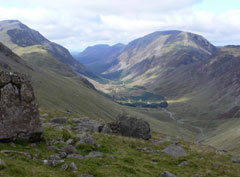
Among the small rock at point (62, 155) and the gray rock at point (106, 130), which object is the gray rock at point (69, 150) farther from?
the gray rock at point (106, 130)

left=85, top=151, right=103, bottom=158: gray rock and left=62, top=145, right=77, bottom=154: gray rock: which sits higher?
left=62, top=145, right=77, bottom=154: gray rock

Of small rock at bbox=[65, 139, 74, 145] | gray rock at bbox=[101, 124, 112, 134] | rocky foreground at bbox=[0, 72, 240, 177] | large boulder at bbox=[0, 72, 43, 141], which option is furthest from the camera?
gray rock at bbox=[101, 124, 112, 134]

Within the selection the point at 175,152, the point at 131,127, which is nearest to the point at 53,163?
the point at 175,152

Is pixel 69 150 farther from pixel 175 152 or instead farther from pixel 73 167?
pixel 175 152

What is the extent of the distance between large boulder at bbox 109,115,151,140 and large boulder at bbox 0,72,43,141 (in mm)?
16929

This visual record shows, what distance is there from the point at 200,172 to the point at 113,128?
18229mm

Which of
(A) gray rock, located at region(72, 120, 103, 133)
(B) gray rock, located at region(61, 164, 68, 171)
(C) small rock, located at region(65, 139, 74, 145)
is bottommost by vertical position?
(A) gray rock, located at region(72, 120, 103, 133)

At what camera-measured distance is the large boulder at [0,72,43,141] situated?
19.4 metres

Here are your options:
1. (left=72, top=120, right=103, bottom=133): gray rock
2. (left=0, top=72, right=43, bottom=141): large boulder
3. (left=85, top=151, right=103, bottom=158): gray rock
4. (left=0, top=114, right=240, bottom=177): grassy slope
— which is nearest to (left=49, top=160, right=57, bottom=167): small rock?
(left=0, top=114, right=240, bottom=177): grassy slope

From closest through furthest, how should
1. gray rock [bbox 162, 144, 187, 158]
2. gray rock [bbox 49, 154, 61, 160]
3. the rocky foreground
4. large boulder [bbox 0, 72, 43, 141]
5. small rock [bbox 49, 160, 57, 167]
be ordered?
the rocky foreground, small rock [bbox 49, 160, 57, 167], gray rock [bbox 49, 154, 61, 160], large boulder [bbox 0, 72, 43, 141], gray rock [bbox 162, 144, 187, 158]

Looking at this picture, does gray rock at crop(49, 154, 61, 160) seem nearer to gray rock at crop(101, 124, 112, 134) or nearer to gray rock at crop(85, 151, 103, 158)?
gray rock at crop(85, 151, 103, 158)

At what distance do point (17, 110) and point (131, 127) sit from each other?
2025cm

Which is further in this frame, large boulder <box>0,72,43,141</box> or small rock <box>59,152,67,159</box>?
large boulder <box>0,72,43,141</box>

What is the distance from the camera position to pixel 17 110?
20375mm
